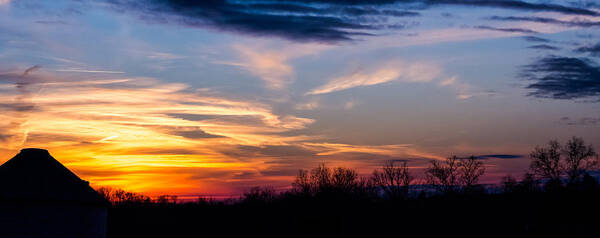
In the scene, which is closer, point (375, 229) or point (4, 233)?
point (4, 233)

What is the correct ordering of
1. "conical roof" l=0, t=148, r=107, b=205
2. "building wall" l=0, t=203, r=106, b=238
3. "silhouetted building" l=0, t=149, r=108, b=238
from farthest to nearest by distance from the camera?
"conical roof" l=0, t=148, r=107, b=205, "silhouetted building" l=0, t=149, r=108, b=238, "building wall" l=0, t=203, r=106, b=238

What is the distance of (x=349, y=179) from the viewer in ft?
262

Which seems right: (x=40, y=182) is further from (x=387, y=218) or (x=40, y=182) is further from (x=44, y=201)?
(x=387, y=218)

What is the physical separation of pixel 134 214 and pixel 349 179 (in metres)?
31.5

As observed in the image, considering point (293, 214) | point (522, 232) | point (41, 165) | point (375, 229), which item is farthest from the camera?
point (293, 214)

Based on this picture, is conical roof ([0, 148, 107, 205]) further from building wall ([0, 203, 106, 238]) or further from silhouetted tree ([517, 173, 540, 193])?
silhouetted tree ([517, 173, 540, 193])

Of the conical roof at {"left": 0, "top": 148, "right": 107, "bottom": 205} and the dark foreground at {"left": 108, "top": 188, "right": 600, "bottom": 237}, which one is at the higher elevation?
the conical roof at {"left": 0, "top": 148, "right": 107, "bottom": 205}

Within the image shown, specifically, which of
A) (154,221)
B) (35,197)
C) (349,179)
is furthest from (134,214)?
(35,197)

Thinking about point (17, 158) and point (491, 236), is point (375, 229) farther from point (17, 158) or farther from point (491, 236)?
point (17, 158)

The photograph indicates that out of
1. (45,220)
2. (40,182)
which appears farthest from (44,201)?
(40,182)

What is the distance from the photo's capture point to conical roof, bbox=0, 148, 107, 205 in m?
28.3

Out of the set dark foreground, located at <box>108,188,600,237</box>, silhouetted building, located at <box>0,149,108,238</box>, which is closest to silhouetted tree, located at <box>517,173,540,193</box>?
dark foreground, located at <box>108,188,600,237</box>

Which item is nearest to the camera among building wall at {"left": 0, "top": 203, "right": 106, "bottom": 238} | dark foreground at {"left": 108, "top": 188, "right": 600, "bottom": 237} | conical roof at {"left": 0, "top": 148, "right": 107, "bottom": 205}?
building wall at {"left": 0, "top": 203, "right": 106, "bottom": 238}

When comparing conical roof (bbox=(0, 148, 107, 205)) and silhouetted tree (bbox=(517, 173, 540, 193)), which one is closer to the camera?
conical roof (bbox=(0, 148, 107, 205))
